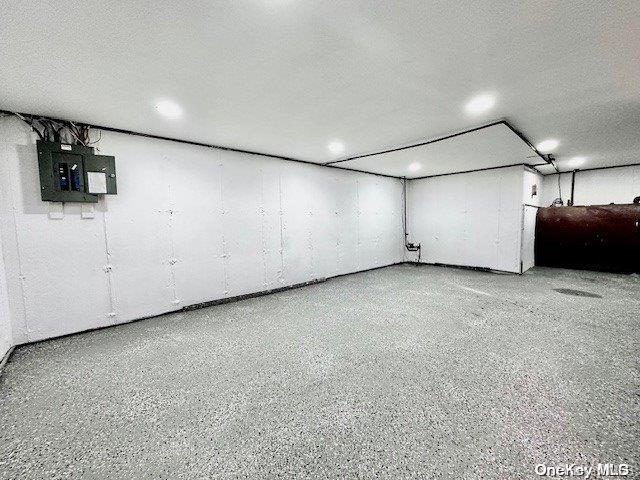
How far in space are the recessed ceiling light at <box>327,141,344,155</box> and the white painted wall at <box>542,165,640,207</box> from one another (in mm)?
7537

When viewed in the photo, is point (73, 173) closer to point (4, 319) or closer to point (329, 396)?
point (4, 319)

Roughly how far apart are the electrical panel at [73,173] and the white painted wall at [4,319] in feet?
2.97

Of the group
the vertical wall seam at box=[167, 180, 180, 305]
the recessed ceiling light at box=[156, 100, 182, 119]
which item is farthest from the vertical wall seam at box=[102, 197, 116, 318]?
the recessed ceiling light at box=[156, 100, 182, 119]

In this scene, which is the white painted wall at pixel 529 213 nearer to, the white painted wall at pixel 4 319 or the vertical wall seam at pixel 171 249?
the vertical wall seam at pixel 171 249

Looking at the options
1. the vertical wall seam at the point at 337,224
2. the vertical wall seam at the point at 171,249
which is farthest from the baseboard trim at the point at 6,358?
the vertical wall seam at the point at 337,224

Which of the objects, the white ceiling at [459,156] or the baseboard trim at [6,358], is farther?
the white ceiling at [459,156]

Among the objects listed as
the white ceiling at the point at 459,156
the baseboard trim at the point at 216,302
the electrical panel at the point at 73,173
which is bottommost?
the baseboard trim at the point at 216,302

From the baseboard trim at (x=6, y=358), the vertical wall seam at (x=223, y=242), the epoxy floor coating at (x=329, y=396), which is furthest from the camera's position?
the vertical wall seam at (x=223, y=242)

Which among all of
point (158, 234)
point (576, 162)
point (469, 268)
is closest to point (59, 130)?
point (158, 234)

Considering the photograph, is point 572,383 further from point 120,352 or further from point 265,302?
point 120,352

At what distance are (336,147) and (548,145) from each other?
3.95 m

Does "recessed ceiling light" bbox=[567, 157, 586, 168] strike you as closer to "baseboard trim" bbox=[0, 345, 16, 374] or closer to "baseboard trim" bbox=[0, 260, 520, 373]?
"baseboard trim" bbox=[0, 260, 520, 373]

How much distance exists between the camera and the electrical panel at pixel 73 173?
125 inches

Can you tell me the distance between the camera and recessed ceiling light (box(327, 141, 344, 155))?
15.0ft
